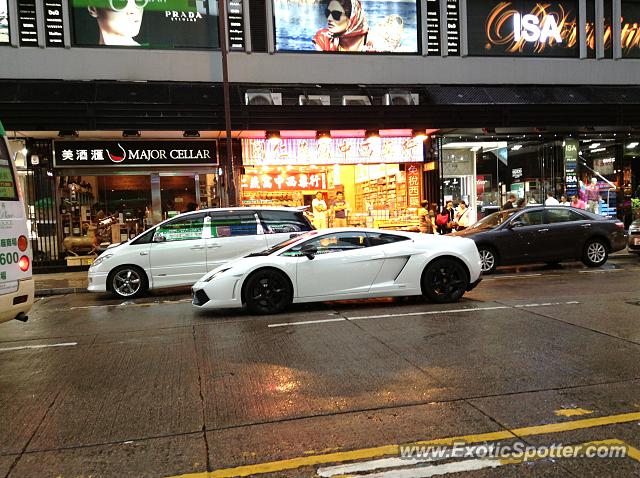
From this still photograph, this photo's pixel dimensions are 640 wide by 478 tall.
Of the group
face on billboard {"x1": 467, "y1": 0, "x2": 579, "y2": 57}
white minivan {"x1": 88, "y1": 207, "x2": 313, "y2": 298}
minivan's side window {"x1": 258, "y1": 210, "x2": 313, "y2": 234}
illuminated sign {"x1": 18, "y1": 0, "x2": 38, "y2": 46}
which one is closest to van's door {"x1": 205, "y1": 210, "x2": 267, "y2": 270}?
white minivan {"x1": 88, "y1": 207, "x2": 313, "y2": 298}

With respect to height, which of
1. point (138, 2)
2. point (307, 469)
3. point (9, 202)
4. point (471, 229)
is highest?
point (138, 2)

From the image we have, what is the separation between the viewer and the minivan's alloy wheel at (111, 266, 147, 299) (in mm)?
11258

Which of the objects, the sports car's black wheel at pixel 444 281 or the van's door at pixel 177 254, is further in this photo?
the van's door at pixel 177 254

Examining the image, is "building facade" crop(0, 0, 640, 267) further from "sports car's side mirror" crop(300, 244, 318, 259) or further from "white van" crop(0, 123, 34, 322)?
→ "white van" crop(0, 123, 34, 322)

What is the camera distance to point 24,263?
249 inches

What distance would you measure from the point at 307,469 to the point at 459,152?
679 inches

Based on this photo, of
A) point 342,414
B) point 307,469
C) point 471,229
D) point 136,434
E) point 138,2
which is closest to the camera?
point 307,469

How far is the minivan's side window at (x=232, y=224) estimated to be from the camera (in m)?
11.6

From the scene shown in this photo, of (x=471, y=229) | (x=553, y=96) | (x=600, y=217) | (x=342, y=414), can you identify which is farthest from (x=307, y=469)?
(x=553, y=96)

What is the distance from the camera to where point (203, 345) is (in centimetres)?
658

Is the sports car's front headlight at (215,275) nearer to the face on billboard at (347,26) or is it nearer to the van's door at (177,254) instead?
the van's door at (177,254)

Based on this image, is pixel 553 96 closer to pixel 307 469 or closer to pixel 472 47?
pixel 472 47

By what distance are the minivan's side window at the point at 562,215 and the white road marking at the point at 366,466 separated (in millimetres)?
11202

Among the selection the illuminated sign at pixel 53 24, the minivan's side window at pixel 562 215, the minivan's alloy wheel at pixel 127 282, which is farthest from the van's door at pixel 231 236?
the illuminated sign at pixel 53 24
